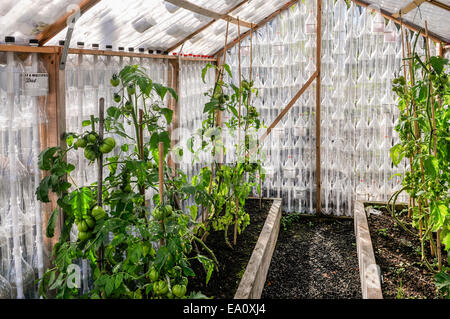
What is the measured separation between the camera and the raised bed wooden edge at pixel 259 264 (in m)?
2.75

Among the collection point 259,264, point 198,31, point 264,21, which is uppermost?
point 264,21

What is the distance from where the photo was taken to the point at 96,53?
2746 millimetres

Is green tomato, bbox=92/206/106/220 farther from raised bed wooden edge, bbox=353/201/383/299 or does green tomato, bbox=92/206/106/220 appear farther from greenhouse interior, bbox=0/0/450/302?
raised bed wooden edge, bbox=353/201/383/299

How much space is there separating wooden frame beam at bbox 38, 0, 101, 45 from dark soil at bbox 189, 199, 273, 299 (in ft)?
5.51

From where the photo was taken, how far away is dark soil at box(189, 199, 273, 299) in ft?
9.03

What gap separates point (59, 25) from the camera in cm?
221

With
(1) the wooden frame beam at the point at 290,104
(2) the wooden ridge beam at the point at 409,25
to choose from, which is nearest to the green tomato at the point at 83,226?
(1) the wooden frame beam at the point at 290,104

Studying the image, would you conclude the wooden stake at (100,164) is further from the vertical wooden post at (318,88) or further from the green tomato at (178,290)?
the vertical wooden post at (318,88)

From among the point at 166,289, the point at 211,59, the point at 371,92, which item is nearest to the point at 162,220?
the point at 166,289

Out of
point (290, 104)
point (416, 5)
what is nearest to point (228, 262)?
point (290, 104)

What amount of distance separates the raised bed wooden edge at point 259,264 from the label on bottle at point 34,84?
163 cm

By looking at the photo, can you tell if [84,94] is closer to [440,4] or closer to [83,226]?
[83,226]

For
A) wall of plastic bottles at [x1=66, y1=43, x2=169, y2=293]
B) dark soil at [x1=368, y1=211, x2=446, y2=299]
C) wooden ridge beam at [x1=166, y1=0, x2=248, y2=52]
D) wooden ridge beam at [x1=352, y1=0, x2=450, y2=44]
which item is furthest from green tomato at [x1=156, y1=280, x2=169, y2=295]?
wooden ridge beam at [x1=352, y1=0, x2=450, y2=44]

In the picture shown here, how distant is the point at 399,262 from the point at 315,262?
103 centimetres
